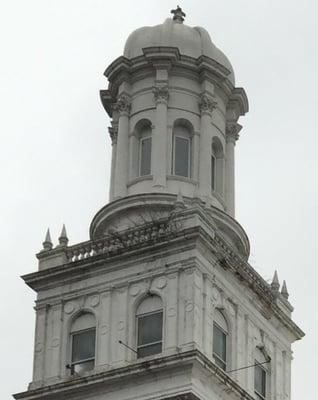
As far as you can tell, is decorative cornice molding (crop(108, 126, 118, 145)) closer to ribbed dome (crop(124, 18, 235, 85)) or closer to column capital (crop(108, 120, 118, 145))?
column capital (crop(108, 120, 118, 145))

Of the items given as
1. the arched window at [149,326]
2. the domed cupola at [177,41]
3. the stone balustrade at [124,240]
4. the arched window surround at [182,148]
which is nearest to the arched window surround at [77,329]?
the arched window at [149,326]

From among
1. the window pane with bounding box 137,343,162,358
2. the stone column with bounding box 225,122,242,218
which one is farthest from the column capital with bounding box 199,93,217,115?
the window pane with bounding box 137,343,162,358

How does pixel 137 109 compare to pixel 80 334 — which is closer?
pixel 80 334

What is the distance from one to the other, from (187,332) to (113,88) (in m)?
14.9

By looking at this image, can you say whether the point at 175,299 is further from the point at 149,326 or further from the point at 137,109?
the point at 137,109

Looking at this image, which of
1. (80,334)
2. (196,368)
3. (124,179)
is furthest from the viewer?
(124,179)

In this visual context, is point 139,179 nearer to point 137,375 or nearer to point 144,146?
point 144,146

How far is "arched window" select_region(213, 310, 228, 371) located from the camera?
62719 millimetres

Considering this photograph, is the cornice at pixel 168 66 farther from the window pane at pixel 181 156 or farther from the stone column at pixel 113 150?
the window pane at pixel 181 156

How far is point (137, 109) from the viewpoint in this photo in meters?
70.1

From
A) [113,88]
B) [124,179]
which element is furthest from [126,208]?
[113,88]

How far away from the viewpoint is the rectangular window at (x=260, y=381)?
64938 mm

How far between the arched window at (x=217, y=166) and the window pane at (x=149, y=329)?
28.2 feet

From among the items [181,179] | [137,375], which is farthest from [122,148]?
[137,375]
